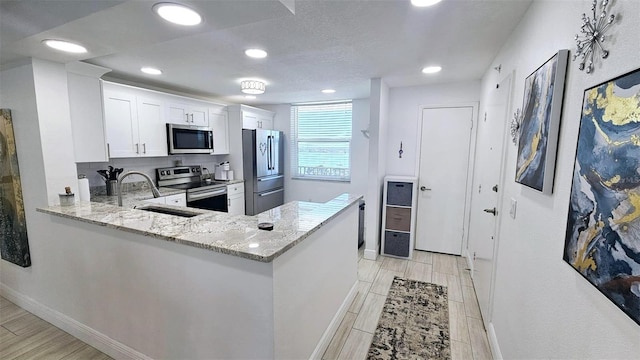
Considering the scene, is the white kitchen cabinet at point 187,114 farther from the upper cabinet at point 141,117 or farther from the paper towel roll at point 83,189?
the paper towel roll at point 83,189

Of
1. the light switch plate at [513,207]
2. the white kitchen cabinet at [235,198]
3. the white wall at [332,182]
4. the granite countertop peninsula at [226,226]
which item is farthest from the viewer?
the white wall at [332,182]

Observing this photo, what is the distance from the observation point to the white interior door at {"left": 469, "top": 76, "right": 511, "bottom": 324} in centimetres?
206

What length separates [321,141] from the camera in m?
4.93

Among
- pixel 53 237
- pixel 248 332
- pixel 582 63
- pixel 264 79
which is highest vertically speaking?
pixel 264 79

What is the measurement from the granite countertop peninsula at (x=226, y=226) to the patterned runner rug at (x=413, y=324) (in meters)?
1.07

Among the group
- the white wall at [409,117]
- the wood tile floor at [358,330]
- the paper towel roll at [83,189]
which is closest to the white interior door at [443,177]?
the white wall at [409,117]

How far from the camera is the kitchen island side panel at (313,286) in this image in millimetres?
1358

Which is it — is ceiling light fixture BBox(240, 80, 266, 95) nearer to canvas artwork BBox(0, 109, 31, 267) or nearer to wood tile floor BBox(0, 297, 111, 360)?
canvas artwork BBox(0, 109, 31, 267)

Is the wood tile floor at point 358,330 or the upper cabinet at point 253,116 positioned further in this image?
the upper cabinet at point 253,116

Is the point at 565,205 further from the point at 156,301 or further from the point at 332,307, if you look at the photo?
the point at 156,301

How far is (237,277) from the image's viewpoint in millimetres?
1332

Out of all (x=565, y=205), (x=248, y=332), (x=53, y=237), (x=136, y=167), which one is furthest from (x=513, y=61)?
(x=136, y=167)

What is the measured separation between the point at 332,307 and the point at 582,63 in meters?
2.01

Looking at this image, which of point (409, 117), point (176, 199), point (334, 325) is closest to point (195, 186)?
point (176, 199)
